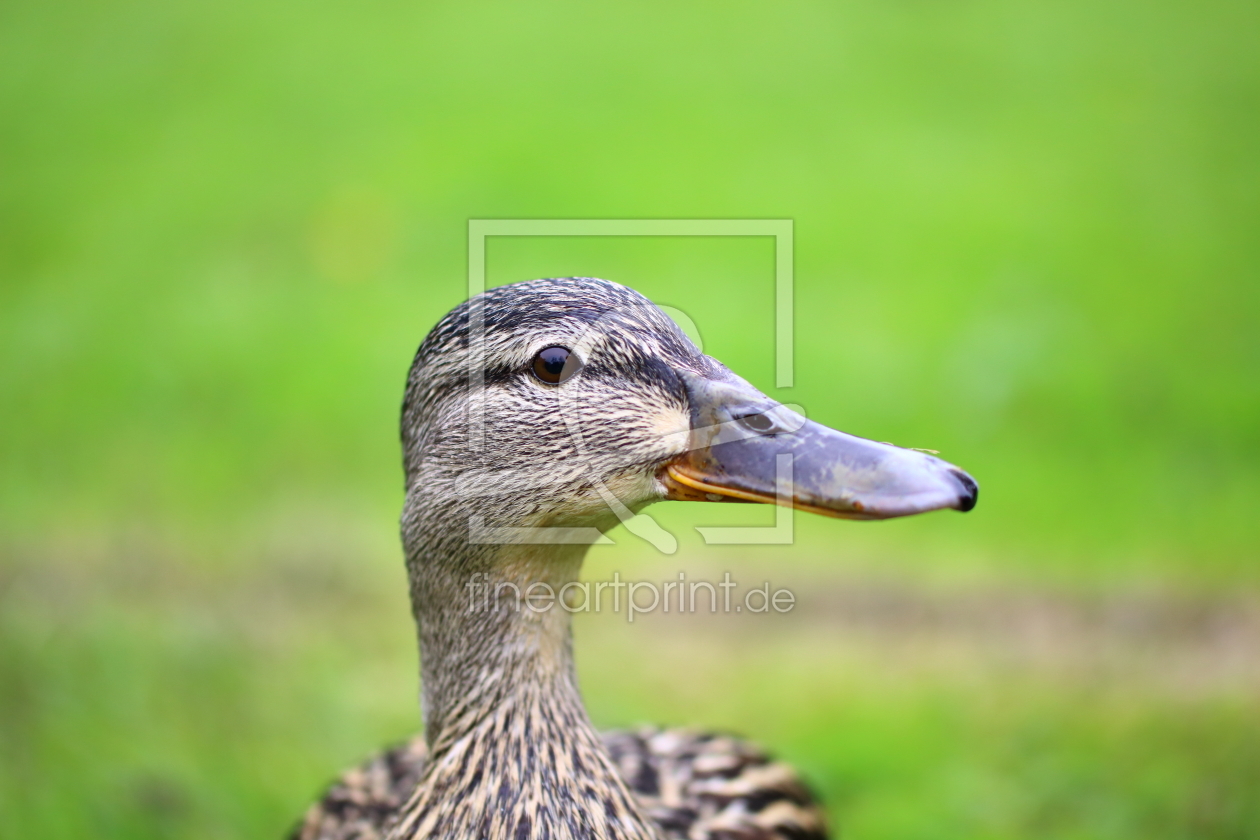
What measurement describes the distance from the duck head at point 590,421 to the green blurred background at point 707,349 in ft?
4.50

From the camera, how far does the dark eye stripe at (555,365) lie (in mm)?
1433

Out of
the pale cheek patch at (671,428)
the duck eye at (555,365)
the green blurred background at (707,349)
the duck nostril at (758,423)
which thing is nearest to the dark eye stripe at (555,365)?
the duck eye at (555,365)

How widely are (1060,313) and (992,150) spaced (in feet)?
4.26

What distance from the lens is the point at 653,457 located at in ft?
4.57

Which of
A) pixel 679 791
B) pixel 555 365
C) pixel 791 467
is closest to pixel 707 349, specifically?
pixel 679 791

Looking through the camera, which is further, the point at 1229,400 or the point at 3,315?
the point at 3,315

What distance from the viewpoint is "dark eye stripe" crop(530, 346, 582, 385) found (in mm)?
1433

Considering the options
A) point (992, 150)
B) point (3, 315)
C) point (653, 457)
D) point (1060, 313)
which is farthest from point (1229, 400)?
point (3, 315)

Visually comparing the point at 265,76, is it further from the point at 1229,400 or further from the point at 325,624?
the point at 1229,400

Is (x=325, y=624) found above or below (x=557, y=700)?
below

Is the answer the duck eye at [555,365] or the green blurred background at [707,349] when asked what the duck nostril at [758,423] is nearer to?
the duck eye at [555,365]

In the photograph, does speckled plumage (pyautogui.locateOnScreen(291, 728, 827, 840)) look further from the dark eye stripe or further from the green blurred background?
the dark eye stripe

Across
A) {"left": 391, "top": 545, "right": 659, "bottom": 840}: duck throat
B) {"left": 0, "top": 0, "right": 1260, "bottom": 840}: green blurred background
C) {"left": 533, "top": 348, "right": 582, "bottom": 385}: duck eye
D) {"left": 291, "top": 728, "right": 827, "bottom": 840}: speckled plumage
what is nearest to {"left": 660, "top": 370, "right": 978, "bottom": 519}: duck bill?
{"left": 533, "top": 348, "right": 582, "bottom": 385}: duck eye

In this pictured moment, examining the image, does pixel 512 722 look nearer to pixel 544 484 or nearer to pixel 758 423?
pixel 544 484
